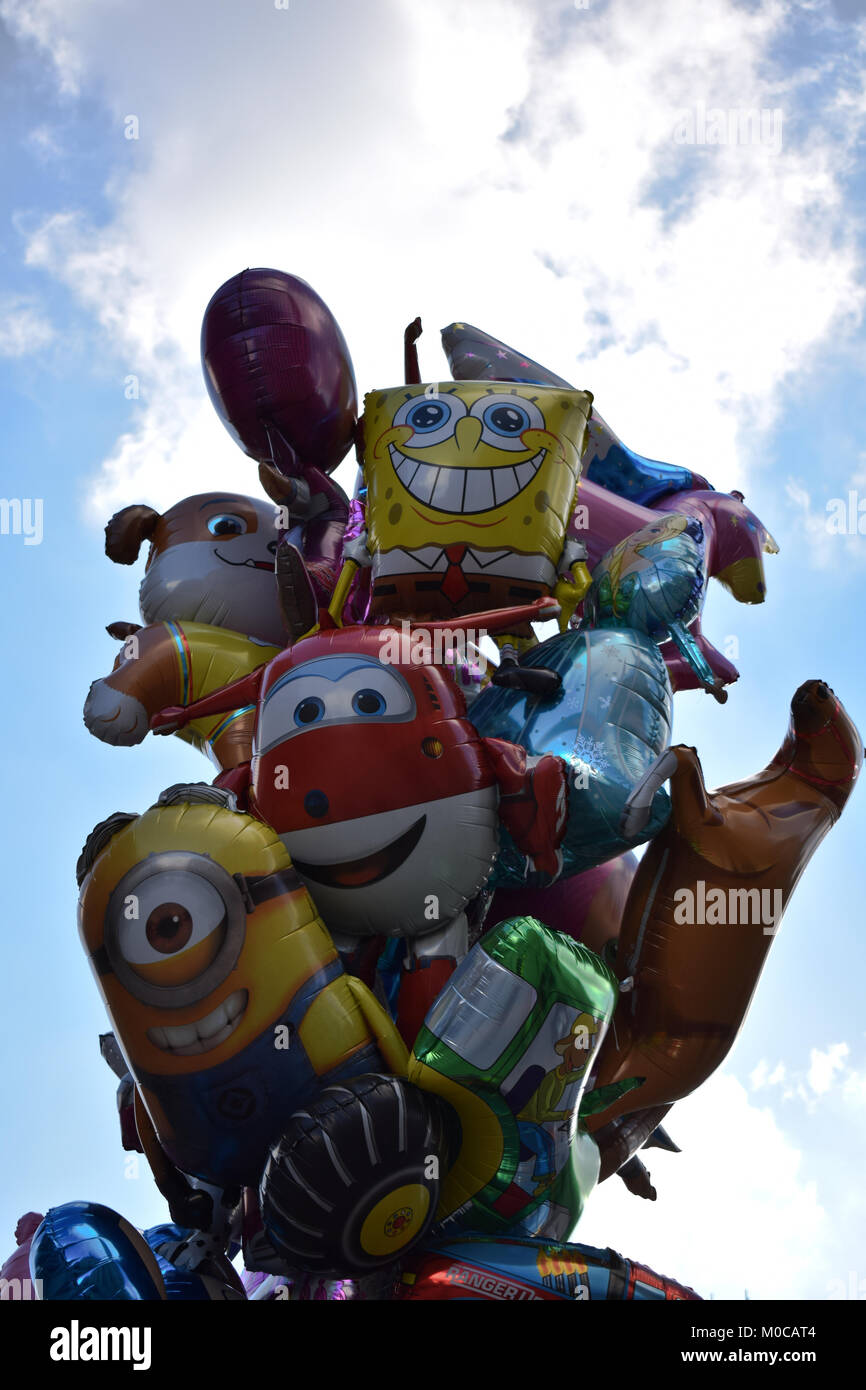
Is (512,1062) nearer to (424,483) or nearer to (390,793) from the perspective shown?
(390,793)

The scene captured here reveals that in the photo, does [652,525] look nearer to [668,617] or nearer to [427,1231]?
[668,617]

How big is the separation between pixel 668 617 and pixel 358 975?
5.27ft

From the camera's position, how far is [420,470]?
4.54m

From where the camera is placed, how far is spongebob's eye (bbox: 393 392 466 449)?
461cm

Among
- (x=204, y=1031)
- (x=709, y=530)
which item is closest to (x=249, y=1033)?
(x=204, y=1031)

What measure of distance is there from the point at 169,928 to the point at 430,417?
219 cm

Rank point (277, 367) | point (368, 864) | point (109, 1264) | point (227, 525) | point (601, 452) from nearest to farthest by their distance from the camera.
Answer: point (109, 1264)
point (368, 864)
point (277, 367)
point (227, 525)
point (601, 452)

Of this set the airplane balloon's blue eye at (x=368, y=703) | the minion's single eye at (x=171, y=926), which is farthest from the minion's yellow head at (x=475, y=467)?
the minion's single eye at (x=171, y=926)

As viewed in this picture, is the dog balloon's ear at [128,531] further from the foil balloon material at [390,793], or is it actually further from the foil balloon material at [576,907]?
the foil balloon material at [576,907]

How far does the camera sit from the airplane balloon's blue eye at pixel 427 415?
4652 mm

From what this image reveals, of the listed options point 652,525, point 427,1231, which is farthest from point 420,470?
point 427,1231

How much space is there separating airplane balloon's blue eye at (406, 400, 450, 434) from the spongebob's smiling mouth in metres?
0.19

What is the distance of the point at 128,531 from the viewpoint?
538 centimetres

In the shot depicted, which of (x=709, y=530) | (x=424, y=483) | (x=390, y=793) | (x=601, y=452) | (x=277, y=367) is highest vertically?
(x=601, y=452)
